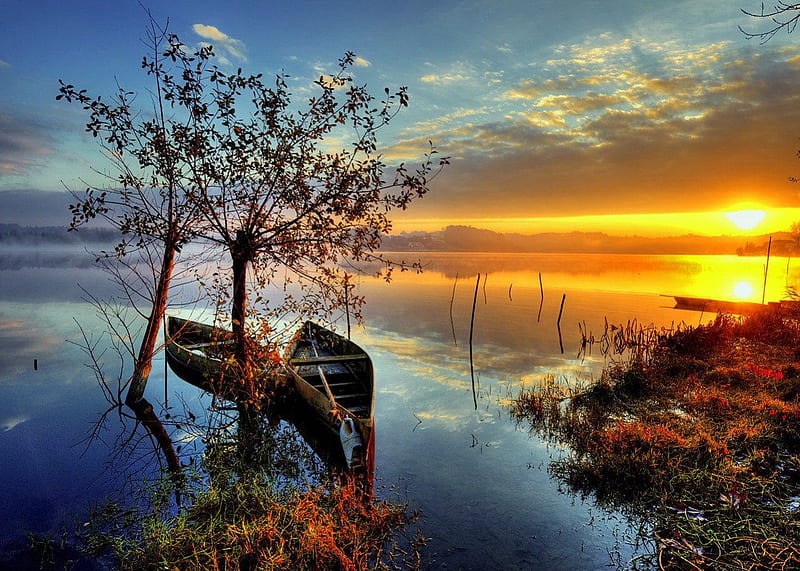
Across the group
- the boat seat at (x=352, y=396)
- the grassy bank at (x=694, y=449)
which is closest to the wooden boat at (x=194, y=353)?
the boat seat at (x=352, y=396)

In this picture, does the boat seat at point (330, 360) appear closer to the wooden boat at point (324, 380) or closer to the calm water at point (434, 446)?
the wooden boat at point (324, 380)

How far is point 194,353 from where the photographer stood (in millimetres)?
18344

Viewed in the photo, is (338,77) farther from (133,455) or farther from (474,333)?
(474,333)

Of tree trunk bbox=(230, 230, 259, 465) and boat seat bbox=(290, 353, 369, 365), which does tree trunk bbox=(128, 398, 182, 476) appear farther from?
boat seat bbox=(290, 353, 369, 365)

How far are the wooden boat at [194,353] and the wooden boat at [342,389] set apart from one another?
100 inches

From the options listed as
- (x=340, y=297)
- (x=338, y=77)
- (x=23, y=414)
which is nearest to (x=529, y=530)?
(x=340, y=297)

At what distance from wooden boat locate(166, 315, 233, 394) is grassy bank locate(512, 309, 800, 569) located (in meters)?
9.98

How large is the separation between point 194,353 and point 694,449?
16.9 metres

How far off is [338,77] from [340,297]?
229 inches

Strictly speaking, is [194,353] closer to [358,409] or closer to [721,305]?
[358,409]

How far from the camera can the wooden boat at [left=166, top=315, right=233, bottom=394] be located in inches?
567

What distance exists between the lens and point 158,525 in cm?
701

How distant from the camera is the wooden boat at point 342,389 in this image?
1030cm

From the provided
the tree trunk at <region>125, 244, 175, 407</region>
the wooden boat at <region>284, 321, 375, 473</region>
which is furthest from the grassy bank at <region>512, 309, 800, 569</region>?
the tree trunk at <region>125, 244, 175, 407</region>
